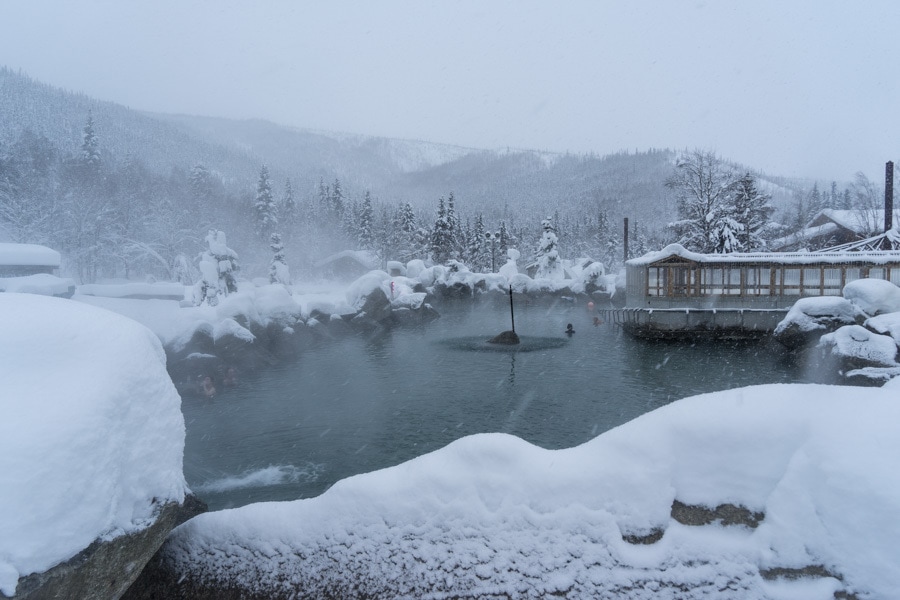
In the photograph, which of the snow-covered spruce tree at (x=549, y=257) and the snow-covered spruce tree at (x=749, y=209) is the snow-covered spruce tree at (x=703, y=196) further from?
the snow-covered spruce tree at (x=549, y=257)

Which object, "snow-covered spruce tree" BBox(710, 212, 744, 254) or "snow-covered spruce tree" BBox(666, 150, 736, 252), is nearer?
"snow-covered spruce tree" BBox(710, 212, 744, 254)

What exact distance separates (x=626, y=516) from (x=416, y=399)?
50.1 feet

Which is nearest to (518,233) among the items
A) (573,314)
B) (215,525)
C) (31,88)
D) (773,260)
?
(573,314)

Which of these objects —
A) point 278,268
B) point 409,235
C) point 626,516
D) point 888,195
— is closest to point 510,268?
point 409,235

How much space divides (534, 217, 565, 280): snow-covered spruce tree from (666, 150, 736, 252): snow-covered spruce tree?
18.3m

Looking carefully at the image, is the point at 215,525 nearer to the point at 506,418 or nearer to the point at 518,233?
the point at 506,418

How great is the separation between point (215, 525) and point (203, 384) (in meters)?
16.7

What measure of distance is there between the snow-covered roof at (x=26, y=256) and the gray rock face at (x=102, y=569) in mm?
39423

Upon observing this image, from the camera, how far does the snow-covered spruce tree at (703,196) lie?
39.0 metres

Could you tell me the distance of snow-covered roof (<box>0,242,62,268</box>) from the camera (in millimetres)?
33656

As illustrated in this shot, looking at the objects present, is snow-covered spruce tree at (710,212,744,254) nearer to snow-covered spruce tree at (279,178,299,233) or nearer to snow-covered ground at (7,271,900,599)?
snow-covered ground at (7,271,900,599)

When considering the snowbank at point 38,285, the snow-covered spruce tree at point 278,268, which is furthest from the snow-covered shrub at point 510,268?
the snowbank at point 38,285

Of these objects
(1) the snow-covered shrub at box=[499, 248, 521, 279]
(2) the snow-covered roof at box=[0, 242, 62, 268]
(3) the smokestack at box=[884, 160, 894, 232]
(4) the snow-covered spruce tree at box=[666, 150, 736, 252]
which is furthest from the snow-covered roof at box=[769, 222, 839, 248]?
(2) the snow-covered roof at box=[0, 242, 62, 268]

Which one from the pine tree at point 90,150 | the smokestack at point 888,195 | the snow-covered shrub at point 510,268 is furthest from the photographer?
the snow-covered shrub at point 510,268
